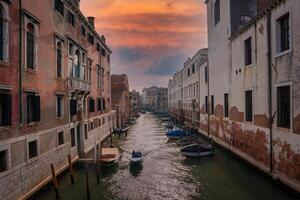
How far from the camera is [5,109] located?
11.2 m

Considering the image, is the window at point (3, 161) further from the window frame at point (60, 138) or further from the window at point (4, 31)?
the window frame at point (60, 138)

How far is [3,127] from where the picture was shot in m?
10.8

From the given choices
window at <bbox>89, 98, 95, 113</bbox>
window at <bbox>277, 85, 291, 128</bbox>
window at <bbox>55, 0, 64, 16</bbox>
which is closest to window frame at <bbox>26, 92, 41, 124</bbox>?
window at <bbox>55, 0, 64, 16</bbox>

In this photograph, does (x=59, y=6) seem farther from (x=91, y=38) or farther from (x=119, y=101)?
(x=119, y=101)

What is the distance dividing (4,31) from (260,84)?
1267 centimetres

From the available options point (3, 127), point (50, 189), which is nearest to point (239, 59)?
point (50, 189)

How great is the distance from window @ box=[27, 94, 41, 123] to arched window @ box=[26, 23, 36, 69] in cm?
131

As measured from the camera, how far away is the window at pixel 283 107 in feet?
46.2

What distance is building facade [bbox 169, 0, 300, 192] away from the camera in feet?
44.1

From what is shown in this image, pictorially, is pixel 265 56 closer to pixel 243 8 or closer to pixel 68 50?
A: pixel 243 8

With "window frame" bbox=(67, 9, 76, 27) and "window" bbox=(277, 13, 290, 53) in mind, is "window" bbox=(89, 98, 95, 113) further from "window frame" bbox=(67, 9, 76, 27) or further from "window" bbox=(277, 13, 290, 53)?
"window" bbox=(277, 13, 290, 53)

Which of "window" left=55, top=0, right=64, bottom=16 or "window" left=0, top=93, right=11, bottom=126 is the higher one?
"window" left=55, top=0, right=64, bottom=16

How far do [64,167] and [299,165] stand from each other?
11547 millimetres

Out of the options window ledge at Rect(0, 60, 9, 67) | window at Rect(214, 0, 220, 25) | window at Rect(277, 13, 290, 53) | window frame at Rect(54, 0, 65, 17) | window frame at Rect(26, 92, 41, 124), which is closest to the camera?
window ledge at Rect(0, 60, 9, 67)
